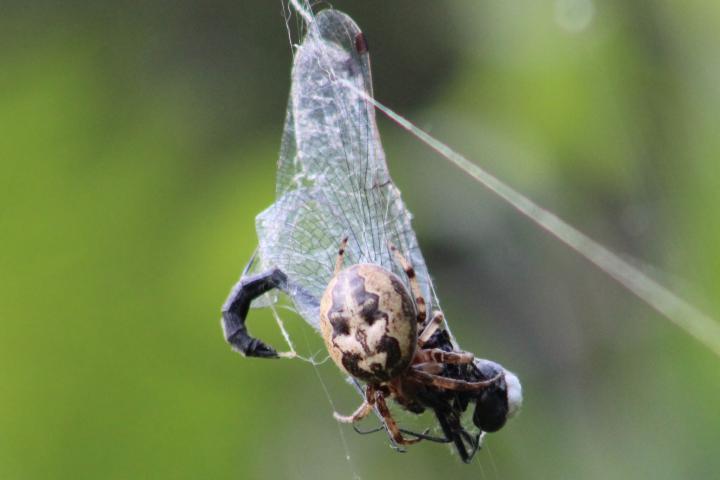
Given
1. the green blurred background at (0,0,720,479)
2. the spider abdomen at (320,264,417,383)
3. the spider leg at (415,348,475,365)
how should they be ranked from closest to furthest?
the spider abdomen at (320,264,417,383)
the spider leg at (415,348,475,365)
the green blurred background at (0,0,720,479)

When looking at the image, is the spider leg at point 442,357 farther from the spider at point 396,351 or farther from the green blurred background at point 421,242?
the green blurred background at point 421,242

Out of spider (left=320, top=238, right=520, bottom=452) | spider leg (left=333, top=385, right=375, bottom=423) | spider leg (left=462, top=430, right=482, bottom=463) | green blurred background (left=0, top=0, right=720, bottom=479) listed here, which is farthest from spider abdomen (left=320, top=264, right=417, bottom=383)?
green blurred background (left=0, top=0, right=720, bottom=479)

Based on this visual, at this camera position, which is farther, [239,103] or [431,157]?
[239,103]

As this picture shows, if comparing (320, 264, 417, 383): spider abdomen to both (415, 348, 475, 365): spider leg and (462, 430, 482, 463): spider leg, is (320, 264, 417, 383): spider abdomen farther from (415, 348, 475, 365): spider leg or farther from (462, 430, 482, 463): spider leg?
(462, 430, 482, 463): spider leg

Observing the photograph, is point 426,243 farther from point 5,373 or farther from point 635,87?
point 5,373

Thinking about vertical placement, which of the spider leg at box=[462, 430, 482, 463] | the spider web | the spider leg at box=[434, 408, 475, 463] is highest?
the spider web

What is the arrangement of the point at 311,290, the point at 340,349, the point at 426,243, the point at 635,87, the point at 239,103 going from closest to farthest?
→ the point at 340,349, the point at 311,290, the point at 635,87, the point at 426,243, the point at 239,103

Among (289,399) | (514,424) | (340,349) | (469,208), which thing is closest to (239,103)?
(469,208)
